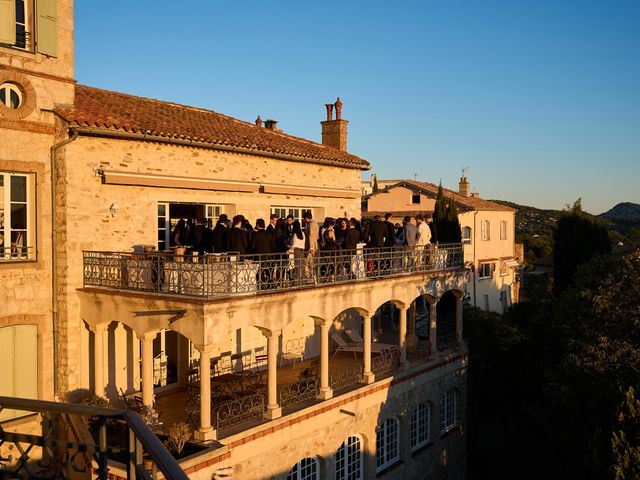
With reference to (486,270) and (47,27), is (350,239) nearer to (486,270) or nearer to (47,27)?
(47,27)

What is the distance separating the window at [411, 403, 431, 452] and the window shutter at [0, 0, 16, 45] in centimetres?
1650

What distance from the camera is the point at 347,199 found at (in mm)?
24141

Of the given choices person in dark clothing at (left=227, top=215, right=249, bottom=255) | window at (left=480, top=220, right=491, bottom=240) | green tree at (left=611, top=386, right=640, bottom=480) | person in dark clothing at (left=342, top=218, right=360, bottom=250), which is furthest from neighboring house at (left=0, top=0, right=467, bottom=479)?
window at (left=480, top=220, right=491, bottom=240)

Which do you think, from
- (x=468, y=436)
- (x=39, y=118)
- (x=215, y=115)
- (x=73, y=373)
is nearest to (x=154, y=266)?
(x=73, y=373)

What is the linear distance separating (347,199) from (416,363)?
692 cm

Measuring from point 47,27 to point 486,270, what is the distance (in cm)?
3713

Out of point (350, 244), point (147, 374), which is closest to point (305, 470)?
point (147, 374)

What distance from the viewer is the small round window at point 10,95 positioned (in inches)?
551

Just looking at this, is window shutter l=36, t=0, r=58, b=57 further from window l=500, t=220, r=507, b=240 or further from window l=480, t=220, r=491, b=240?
window l=500, t=220, r=507, b=240

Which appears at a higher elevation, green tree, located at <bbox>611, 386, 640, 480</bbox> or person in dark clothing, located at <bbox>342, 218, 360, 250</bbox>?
person in dark clothing, located at <bbox>342, 218, 360, 250</bbox>

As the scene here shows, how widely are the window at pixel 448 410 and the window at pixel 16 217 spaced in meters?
15.4

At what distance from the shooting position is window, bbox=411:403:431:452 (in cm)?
2142

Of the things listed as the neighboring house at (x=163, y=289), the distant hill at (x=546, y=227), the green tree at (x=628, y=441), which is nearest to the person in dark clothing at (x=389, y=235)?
the neighboring house at (x=163, y=289)

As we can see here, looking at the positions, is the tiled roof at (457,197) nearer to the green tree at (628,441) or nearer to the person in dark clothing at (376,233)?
the person in dark clothing at (376,233)
